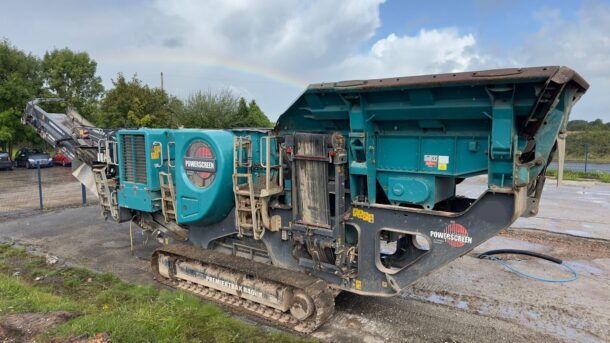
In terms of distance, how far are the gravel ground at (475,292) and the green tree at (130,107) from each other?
16.4 meters

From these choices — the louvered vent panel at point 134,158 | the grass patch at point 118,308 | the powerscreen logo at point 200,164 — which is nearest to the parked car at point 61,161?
the grass patch at point 118,308

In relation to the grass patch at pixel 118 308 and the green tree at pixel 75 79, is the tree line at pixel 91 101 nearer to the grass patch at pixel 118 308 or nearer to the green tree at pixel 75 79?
the green tree at pixel 75 79

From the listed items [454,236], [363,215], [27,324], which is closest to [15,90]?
[27,324]

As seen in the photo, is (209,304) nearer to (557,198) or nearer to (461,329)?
(461,329)

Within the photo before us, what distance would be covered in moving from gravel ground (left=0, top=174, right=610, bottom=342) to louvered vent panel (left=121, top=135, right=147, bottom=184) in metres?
1.63

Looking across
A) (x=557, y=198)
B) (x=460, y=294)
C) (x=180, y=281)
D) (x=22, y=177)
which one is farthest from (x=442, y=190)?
(x=22, y=177)

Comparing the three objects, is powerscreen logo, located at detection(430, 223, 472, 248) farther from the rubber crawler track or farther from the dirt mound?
the dirt mound

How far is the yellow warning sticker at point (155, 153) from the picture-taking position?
639 centimetres

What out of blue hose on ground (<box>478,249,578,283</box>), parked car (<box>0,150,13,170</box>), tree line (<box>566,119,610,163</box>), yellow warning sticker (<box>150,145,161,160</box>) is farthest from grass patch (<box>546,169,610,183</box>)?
parked car (<box>0,150,13,170</box>)

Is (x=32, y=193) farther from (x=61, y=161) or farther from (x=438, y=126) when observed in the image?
(x=438, y=126)

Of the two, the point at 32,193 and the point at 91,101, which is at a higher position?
the point at 91,101

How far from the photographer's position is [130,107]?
26297 millimetres

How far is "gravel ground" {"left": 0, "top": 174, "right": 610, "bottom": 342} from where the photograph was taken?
4973 millimetres

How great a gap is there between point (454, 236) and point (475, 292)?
2.18 metres
